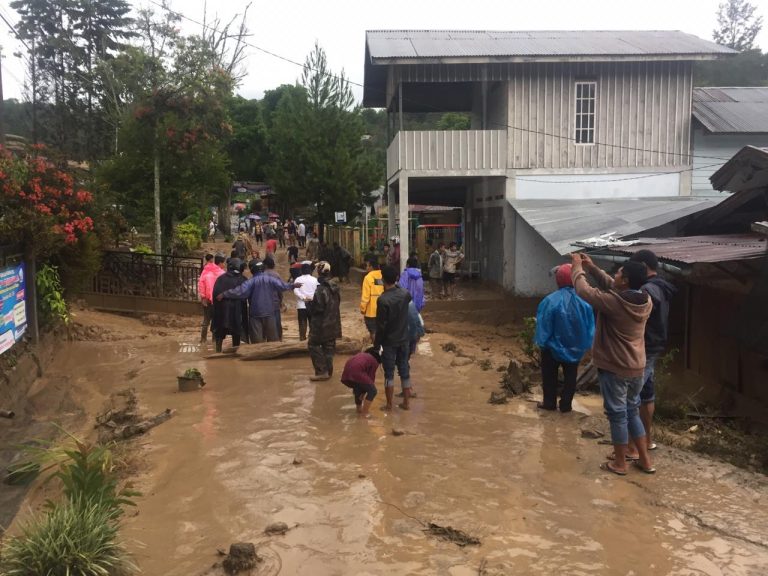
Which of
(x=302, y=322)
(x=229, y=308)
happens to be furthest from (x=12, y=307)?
(x=302, y=322)

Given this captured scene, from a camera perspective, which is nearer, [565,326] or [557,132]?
[565,326]

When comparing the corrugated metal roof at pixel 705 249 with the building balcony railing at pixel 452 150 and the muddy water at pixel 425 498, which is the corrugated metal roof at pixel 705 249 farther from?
the building balcony railing at pixel 452 150

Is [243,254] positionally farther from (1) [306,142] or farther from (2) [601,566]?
(2) [601,566]

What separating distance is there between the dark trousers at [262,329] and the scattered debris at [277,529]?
6502 mm

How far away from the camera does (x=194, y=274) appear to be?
17062 mm

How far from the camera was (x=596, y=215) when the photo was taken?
14.9 meters

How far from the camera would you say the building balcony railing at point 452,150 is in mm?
16656

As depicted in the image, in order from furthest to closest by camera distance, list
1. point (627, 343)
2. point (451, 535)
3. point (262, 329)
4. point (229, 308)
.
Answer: point (229, 308) < point (262, 329) < point (627, 343) < point (451, 535)

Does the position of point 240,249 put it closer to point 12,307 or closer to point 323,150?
point 323,150

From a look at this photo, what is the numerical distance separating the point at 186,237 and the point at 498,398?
17.4 meters

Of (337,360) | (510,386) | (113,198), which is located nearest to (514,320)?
(337,360)

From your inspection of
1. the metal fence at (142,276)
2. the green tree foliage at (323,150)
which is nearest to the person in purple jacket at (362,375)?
the metal fence at (142,276)

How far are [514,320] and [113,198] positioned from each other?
1064 centimetres

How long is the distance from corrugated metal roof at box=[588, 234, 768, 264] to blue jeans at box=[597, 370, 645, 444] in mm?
2409
